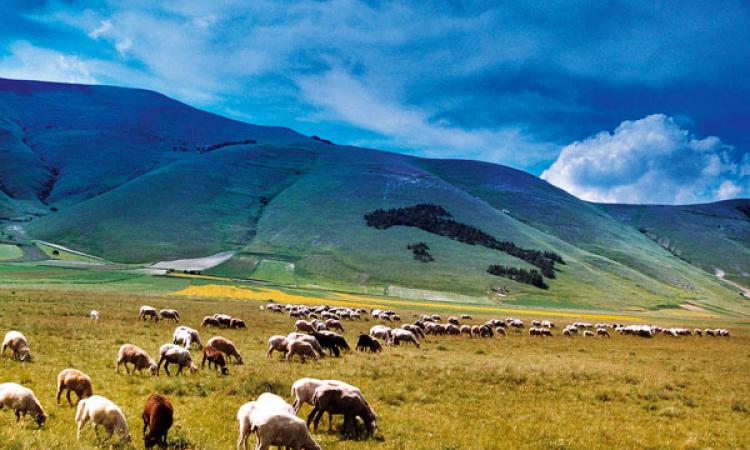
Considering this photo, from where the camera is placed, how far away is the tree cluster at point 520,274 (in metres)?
125

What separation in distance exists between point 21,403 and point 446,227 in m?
156

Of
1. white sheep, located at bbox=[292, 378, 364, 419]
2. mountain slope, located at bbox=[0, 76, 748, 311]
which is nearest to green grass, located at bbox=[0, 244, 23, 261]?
mountain slope, located at bbox=[0, 76, 748, 311]

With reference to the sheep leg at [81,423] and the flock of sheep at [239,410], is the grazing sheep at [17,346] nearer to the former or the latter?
the flock of sheep at [239,410]

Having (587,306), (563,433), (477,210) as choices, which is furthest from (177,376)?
(477,210)

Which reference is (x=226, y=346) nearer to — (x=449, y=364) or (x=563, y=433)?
(x=449, y=364)

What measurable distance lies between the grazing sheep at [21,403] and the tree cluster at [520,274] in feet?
407

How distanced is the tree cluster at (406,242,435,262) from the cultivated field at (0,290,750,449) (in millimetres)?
101900

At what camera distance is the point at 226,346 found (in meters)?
20.7

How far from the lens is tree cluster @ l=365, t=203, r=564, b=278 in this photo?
486ft

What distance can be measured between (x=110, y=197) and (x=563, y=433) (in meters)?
194

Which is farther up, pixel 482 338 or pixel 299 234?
pixel 299 234

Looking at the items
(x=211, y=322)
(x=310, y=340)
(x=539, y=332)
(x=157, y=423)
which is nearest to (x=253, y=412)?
(x=157, y=423)

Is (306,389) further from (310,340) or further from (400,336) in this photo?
(400,336)

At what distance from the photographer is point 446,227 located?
16338 centimetres
